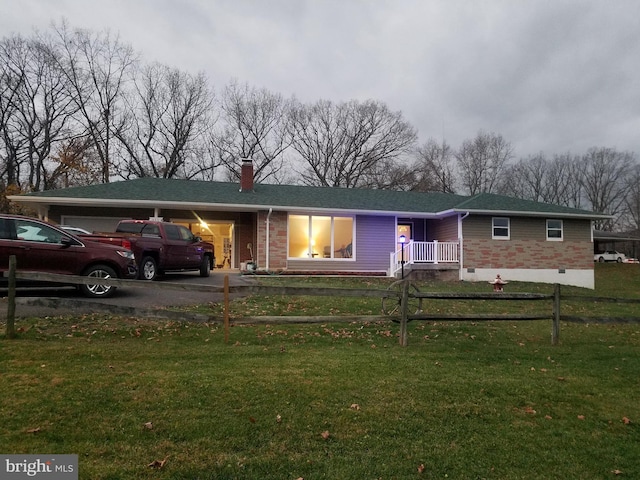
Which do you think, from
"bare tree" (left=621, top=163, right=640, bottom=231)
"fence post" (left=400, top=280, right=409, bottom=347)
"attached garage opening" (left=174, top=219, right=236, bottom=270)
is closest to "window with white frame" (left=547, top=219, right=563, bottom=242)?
"attached garage opening" (left=174, top=219, right=236, bottom=270)

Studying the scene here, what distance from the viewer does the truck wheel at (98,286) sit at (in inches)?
334

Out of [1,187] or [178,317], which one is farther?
[1,187]

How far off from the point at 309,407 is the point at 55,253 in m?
6.94

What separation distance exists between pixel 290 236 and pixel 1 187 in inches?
883

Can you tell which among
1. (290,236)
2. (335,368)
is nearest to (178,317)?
(335,368)

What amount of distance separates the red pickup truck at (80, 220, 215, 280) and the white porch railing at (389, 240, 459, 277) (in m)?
8.12

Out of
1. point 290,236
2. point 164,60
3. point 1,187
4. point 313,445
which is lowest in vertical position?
point 313,445

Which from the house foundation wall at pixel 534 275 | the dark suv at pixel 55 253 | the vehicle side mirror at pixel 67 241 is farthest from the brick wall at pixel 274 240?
the vehicle side mirror at pixel 67 241

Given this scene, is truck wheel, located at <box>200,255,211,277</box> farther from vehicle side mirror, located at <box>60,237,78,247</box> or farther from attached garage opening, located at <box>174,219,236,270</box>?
vehicle side mirror, located at <box>60,237,78,247</box>

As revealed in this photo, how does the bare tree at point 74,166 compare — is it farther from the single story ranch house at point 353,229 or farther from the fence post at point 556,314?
the fence post at point 556,314

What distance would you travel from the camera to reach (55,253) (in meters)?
8.23

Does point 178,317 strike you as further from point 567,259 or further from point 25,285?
point 567,259

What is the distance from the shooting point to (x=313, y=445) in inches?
122

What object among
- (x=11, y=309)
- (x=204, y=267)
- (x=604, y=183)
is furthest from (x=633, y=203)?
(x=11, y=309)
